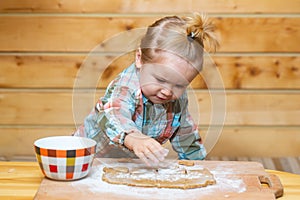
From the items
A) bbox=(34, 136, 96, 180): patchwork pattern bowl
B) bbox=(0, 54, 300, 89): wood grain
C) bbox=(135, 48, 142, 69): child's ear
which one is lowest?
bbox=(34, 136, 96, 180): patchwork pattern bowl

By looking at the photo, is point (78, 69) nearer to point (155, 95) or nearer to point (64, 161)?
point (155, 95)

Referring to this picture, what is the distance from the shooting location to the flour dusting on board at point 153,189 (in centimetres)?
94

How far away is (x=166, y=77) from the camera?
3.49 ft

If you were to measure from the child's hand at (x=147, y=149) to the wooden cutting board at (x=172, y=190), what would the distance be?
0.24ft

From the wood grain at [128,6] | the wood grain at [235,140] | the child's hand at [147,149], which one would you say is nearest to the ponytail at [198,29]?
the child's hand at [147,149]

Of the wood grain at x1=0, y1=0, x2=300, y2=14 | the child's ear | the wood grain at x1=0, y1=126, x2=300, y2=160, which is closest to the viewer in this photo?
the child's ear

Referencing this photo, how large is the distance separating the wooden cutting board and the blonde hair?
9.8 inches

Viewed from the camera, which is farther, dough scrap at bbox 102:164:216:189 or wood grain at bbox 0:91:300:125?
wood grain at bbox 0:91:300:125

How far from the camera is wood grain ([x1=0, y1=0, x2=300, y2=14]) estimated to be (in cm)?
246

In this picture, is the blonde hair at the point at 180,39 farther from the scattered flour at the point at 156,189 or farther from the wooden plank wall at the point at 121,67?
the wooden plank wall at the point at 121,67

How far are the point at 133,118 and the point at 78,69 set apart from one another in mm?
1295

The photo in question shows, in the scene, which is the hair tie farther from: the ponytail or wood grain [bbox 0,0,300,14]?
wood grain [bbox 0,0,300,14]

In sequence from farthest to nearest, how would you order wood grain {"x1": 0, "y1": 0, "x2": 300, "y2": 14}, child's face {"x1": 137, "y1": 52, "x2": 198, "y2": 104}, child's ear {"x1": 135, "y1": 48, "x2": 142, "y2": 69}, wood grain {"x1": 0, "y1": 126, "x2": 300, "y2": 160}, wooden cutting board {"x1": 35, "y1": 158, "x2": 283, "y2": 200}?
wood grain {"x1": 0, "y1": 126, "x2": 300, "y2": 160}, wood grain {"x1": 0, "y1": 0, "x2": 300, "y2": 14}, child's ear {"x1": 135, "y1": 48, "x2": 142, "y2": 69}, child's face {"x1": 137, "y1": 52, "x2": 198, "y2": 104}, wooden cutting board {"x1": 35, "y1": 158, "x2": 283, "y2": 200}

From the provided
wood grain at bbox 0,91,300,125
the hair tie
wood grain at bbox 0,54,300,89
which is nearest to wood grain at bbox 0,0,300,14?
wood grain at bbox 0,54,300,89
